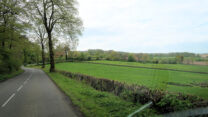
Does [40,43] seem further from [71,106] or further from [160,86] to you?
[160,86]

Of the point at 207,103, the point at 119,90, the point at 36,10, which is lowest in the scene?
the point at 119,90

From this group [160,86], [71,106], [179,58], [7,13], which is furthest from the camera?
[7,13]

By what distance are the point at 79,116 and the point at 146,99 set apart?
2770mm

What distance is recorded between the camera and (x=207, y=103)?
2.61 m

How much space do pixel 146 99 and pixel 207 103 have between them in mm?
2096

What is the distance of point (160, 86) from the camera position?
3.91 m

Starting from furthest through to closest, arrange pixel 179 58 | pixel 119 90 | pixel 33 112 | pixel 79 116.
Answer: pixel 119 90, pixel 33 112, pixel 79 116, pixel 179 58

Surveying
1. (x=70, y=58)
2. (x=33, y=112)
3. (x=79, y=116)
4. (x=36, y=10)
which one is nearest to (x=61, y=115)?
(x=79, y=116)

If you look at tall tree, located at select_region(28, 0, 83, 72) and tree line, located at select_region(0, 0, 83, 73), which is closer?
tree line, located at select_region(0, 0, 83, 73)

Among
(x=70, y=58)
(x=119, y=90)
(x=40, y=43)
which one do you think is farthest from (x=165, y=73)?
(x=70, y=58)

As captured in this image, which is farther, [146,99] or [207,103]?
[146,99]

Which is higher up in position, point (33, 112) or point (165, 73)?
point (165, 73)

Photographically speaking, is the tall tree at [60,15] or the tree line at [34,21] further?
the tall tree at [60,15]

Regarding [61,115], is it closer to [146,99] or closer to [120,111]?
[120,111]
